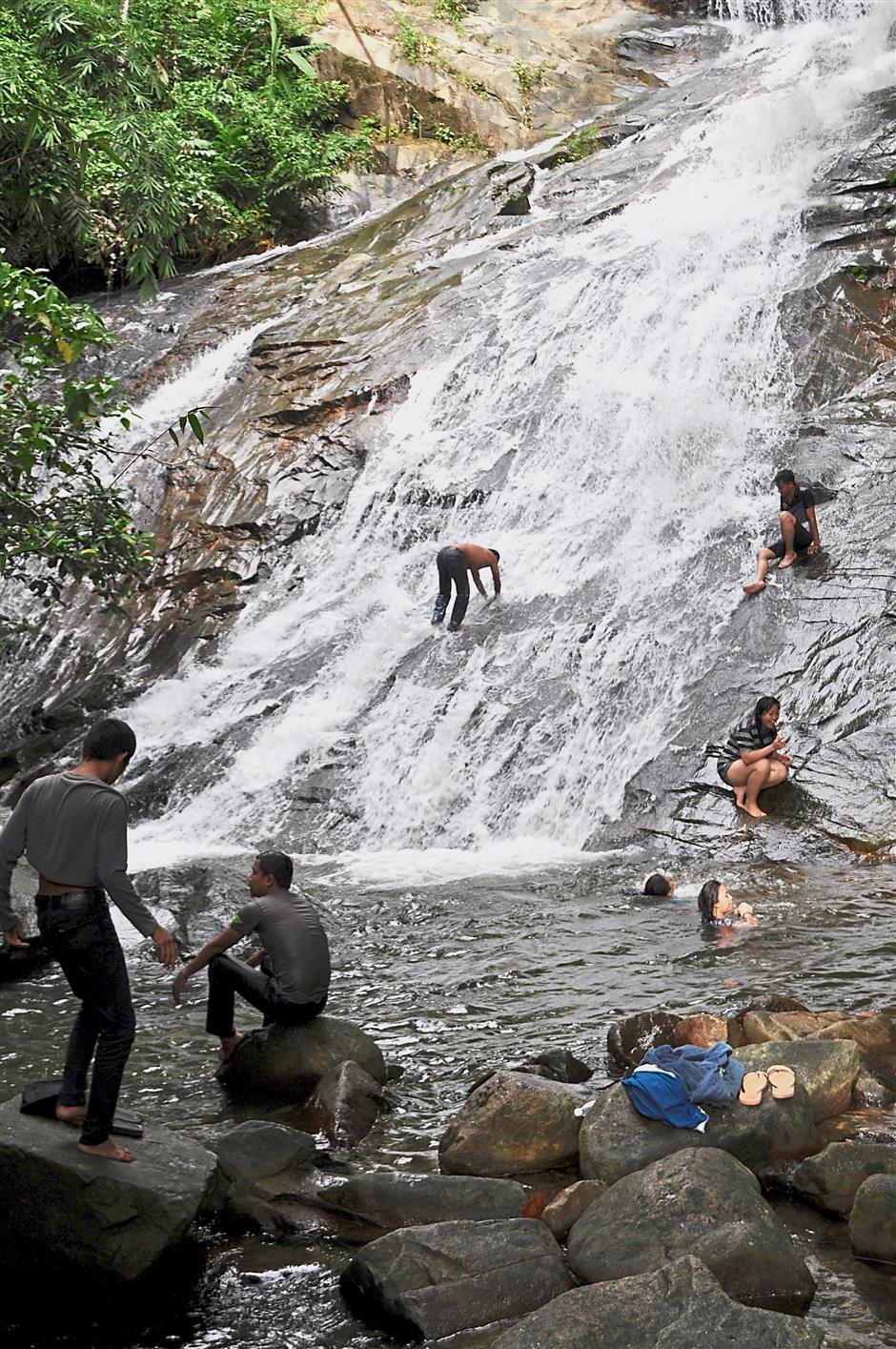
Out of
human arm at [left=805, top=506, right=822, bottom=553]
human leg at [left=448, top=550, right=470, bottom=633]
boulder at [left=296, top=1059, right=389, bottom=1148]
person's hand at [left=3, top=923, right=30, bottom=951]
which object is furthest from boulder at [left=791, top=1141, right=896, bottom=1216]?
human leg at [left=448, top=550, right=470, bottom=633]

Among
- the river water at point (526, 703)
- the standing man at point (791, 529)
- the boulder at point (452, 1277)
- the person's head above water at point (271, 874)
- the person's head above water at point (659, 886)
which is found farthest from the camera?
the standing man at point (791, 529)

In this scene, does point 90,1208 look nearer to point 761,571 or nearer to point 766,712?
point 766,712

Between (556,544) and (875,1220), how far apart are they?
10528 mm

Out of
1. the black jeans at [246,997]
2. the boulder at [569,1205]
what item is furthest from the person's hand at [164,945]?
the boulder at [569,1205]

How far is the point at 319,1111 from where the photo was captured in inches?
248

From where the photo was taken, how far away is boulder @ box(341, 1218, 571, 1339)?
4707 millimetres

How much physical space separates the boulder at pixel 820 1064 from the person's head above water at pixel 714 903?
8.83 feet

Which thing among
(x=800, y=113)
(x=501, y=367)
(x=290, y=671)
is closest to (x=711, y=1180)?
(x=290, y=671)

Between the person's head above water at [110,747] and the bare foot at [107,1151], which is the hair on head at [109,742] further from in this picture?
the bare foot at [107,1151]

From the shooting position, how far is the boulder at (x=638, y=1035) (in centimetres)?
669

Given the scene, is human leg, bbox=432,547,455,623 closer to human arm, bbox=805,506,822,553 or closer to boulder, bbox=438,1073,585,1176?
human arm, bbox=805,506,822,553

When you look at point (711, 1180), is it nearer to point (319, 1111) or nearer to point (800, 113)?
point (319, 1111)

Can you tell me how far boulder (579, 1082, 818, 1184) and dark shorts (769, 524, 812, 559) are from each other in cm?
799

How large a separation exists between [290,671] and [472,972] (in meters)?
6.39
